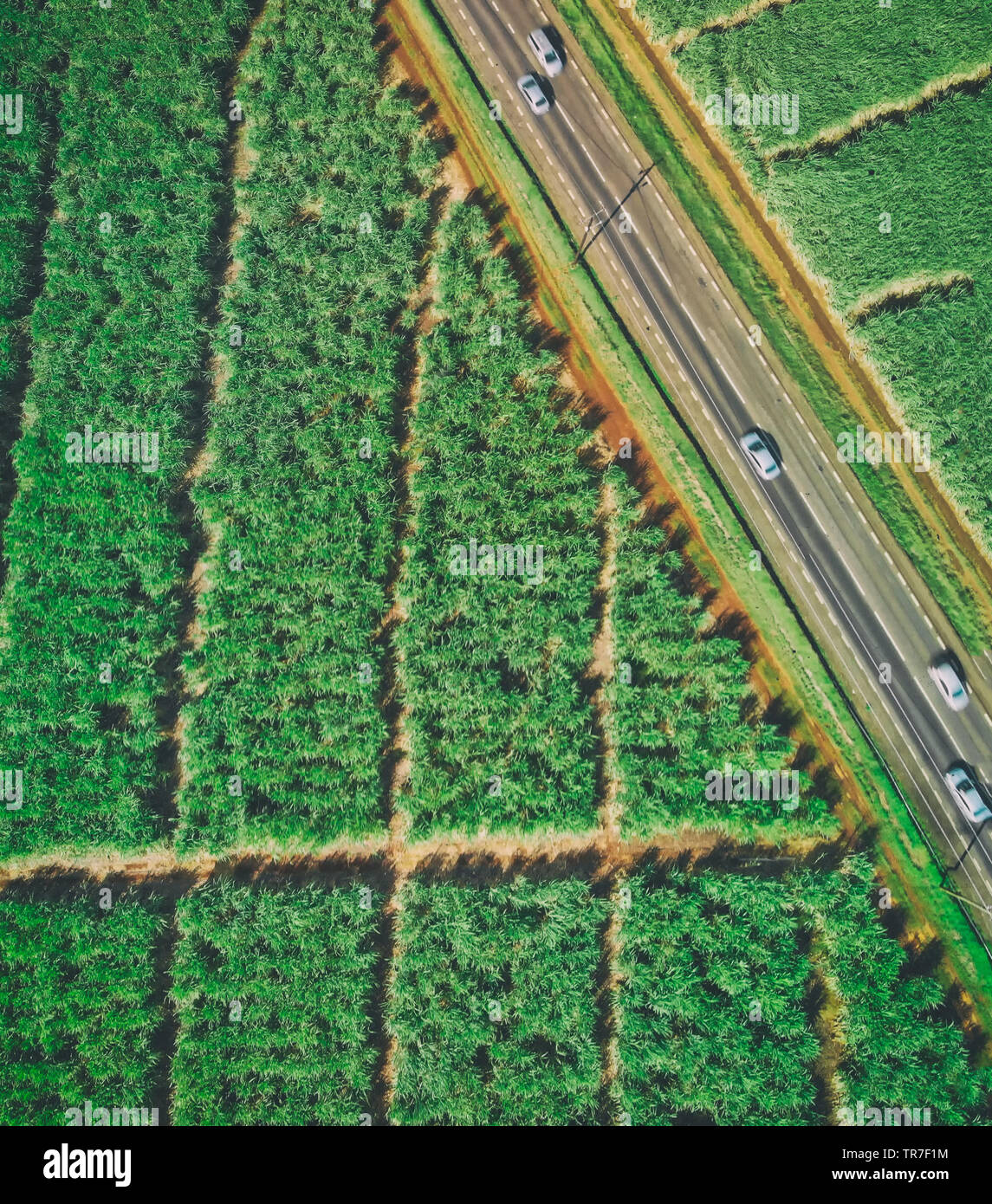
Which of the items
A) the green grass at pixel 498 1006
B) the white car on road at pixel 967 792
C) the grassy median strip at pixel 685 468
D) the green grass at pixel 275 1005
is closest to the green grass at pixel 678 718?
the grassy median strip at pixel 685 468

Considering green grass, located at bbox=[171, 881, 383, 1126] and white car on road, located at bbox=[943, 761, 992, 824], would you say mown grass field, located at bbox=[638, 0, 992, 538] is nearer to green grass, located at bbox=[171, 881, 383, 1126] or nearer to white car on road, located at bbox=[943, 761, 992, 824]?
white car on road, located at bbox=[943, 761, 992, 824]

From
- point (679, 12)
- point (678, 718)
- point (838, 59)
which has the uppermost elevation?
point (679, 12)

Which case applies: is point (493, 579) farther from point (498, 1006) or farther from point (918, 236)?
point (918, 236)

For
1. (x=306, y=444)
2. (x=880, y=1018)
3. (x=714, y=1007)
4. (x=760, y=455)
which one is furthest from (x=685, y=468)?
→ (x=880, y=1018)

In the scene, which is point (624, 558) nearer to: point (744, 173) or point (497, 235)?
point (497, 235)

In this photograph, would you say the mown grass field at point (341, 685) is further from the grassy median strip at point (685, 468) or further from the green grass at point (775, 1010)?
the grassy median strip at point (685, 468)
